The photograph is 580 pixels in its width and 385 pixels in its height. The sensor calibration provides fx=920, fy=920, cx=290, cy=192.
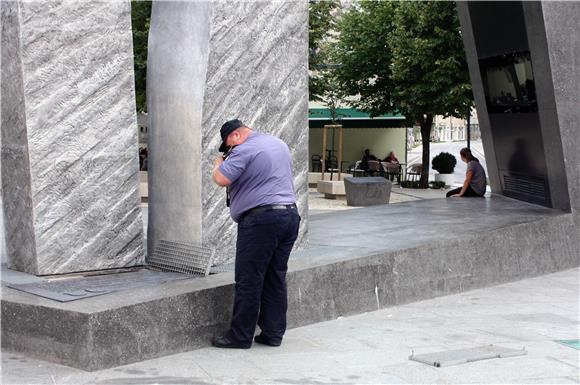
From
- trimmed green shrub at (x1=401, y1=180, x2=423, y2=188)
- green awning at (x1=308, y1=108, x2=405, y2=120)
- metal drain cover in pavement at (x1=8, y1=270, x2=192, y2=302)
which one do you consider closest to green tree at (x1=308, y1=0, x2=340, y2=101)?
green awning at (x1=308, y1=108, x2=405, y2=120)

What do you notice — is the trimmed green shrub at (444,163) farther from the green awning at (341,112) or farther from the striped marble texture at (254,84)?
the striped marble texture at (254,84)

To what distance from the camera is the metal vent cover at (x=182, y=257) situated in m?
7.61

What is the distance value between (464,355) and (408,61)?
25766 mm

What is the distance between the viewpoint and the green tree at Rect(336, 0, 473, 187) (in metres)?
31.6

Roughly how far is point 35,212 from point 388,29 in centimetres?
2855

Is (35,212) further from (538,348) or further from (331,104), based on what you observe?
(331,104)

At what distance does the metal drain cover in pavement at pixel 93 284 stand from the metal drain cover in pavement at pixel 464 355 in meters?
2.05

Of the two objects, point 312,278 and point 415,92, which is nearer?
point 312,278

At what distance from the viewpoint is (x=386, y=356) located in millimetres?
6828

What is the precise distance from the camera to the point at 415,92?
31938 mm

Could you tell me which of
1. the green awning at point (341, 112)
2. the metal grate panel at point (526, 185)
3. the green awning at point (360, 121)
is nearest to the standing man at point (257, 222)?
the metal grate panel at point (526, 185)

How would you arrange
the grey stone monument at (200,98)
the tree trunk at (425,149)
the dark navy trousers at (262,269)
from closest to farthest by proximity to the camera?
the dark navy trousers at (262,269), the grey stone monument at (200,98), the tree trunk at (425,149)

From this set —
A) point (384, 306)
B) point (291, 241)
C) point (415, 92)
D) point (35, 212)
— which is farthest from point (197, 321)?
point (415, 92)

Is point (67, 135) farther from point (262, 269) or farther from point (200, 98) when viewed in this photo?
point (262, 269)
